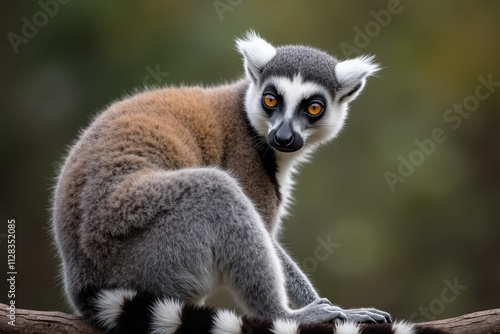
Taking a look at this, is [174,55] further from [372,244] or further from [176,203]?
[176,203]

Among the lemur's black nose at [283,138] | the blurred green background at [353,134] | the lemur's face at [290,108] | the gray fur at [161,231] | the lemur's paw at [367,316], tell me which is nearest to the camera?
the gray fur at [161,231]

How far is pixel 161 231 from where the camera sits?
3996 mm

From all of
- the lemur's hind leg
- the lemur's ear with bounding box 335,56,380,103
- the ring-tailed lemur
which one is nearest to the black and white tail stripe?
the ring-tailed lemur

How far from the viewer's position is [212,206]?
4059 millimetres

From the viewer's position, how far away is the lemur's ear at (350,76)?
5281 millimetres

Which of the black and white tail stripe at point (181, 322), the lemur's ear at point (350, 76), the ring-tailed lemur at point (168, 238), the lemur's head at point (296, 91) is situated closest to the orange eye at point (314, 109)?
the lemur's head at point (296, 91)

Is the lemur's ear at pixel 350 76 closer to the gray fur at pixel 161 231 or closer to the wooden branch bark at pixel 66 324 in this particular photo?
the gray fur at pixel 161 231

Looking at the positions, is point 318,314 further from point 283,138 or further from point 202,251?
point 283,138

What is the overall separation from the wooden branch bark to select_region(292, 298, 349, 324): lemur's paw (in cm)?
53

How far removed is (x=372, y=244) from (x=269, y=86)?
18.4 feet

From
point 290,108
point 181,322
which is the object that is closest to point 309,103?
point 290,108

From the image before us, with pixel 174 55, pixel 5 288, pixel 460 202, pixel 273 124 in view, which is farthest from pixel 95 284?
pixel 460 202

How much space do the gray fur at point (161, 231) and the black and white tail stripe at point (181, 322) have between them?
0.05 m

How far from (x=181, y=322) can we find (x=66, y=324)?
76 centimetres
